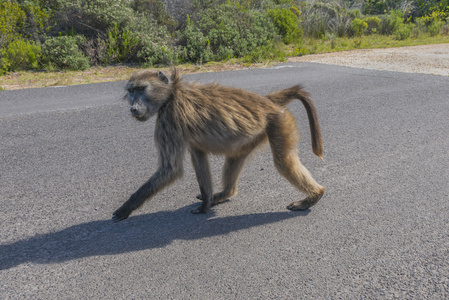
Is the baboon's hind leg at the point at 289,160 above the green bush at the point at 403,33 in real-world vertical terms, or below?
above

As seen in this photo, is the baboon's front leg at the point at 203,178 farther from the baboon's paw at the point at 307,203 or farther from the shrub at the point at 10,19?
the shrub at the point at 10,19

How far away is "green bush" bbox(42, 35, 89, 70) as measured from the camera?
10.3 metres

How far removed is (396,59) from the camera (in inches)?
452

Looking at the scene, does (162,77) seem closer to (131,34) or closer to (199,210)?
(199,210)

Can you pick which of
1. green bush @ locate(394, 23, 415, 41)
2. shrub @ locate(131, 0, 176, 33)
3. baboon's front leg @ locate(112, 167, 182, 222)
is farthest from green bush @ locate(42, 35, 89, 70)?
green bush @ locate(394, 23, 415, 41)

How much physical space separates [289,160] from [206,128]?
720 millimetres

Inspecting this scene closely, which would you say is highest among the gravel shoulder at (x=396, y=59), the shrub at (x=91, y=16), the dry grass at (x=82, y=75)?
the shrub at (x=91, y=16)

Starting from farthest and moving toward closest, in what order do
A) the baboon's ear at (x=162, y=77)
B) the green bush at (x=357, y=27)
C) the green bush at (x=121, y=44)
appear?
the green bush at (x=357, y=27) → the green bush at (x=121, y=44) → the baboon's ear at (x=162, y=77)

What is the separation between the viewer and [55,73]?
9.99 m

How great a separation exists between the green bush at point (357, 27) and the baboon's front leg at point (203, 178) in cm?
1525

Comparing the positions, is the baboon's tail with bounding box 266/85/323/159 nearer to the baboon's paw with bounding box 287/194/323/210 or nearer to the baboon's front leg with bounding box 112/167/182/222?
the baboon's paw with bounding box 287/194/323/210

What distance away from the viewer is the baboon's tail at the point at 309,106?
360cm

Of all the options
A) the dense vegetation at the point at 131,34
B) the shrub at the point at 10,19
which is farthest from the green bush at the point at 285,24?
the shrub at the point at 10,19

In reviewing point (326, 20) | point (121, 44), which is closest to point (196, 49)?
point (121, 44)
